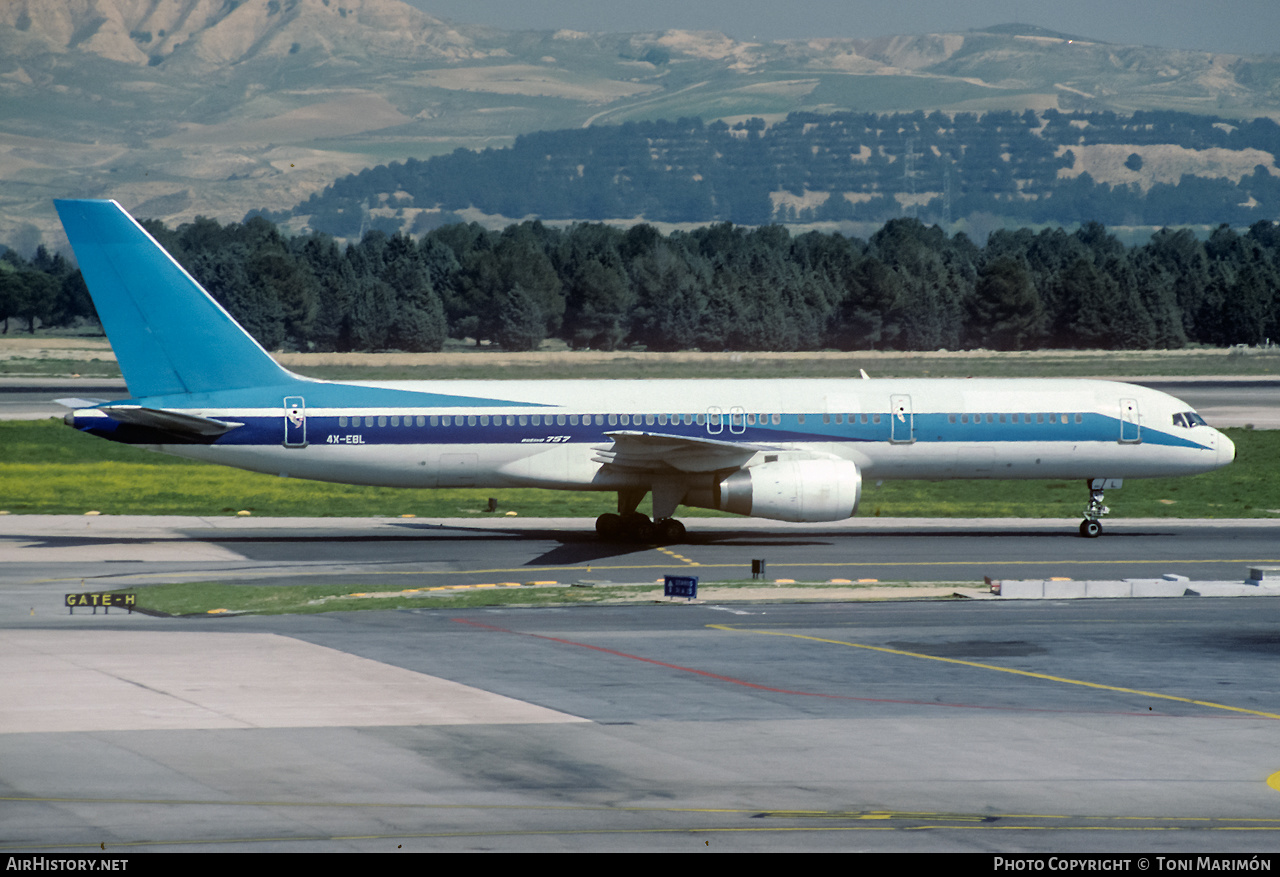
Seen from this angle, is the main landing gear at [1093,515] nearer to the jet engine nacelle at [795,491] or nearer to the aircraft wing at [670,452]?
the jet engine nacelle at [795,491]

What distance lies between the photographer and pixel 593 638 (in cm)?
2978

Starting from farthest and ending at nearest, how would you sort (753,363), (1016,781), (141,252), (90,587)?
(753,363)
(141,252)
(90,587)
(1016,781)

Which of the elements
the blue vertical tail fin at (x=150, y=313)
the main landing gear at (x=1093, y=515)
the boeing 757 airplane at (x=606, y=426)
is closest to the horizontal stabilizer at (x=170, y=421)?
the boeing 757 airplane at (x=606, y=426)

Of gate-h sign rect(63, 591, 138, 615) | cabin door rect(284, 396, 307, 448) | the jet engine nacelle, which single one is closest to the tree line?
cabin door rect(284, 396, 307, 448)

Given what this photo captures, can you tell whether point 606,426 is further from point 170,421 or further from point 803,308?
point 803,308

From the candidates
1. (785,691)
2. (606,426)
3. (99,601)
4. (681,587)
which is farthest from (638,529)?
(785,691)

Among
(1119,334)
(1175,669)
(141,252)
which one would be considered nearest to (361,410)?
(141,252)

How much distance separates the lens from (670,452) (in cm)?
4297

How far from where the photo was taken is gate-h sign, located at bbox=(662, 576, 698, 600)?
3425cm

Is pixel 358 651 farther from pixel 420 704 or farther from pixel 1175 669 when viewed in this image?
pixel 1175 669

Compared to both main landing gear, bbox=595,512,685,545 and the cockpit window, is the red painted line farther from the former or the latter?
the cockpit window

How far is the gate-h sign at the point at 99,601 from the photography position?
3297 cm

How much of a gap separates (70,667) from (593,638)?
30.8ft

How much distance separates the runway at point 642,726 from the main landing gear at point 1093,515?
372 inches
